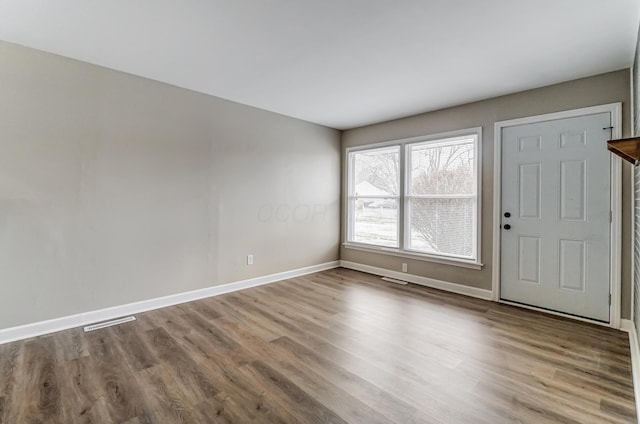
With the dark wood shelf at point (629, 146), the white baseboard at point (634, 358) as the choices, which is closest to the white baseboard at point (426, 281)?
the white baseboard at point (634, 358)

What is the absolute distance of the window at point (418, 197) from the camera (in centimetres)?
401

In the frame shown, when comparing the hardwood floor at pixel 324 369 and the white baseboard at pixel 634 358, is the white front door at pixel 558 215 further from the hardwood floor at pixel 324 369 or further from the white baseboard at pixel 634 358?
the hardwood floor at pixel 324 369

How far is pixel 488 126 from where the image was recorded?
376 cm

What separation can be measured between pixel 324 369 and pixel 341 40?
8.51 feet

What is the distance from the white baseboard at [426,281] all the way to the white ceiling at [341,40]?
2.47 m

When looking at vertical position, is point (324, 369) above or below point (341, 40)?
below

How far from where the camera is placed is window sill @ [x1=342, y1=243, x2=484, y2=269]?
154 inches

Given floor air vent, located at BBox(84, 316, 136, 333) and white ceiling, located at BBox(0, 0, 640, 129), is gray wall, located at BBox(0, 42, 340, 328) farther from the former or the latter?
white ceiling, located at BBox(0, 0, 640, 129)

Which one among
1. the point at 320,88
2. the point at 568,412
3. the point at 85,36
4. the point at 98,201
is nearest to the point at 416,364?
the point at 568,412

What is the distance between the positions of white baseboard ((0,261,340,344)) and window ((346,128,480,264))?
1805 millimetres

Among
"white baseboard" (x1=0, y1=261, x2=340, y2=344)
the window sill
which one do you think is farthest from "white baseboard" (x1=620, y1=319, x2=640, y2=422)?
"white baseboard" (x1=0, y1=261, x2=340, y2=344)

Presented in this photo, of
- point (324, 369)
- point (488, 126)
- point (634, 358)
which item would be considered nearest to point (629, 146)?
point (634, 358)

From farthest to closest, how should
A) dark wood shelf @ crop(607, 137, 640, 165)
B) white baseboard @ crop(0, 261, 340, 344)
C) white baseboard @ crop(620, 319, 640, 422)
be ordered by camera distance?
white baseboard @ crop(0, 261, 340, 344) < white baseboard @ crop(620, 319, 640, 422) < dark wood shelf @ crop(607, 137, 640, 165)

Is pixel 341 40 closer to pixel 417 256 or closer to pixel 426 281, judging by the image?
pixel 417 256
